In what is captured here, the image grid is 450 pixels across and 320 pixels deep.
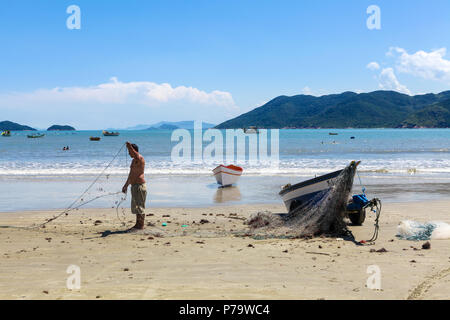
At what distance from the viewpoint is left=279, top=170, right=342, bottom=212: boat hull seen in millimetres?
10125

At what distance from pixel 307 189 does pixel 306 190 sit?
5 centimetres

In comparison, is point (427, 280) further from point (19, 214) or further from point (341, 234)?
point (19, 214)

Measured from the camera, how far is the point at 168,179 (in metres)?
23.0

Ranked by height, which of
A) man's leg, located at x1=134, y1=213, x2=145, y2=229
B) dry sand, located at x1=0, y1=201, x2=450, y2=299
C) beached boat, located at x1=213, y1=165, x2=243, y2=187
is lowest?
dry sand, located at x1=0, y1=201, x2=450, y2=299

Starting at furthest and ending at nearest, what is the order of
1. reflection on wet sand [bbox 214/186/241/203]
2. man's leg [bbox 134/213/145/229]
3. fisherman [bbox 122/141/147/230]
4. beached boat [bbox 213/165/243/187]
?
beached boat [bbox 213/165/243/187] < reflection on wet sand [bbox 214/186/241/203] < man's leg [bbox 134/213/145/229] < fisherman [bbox 122/141/147/230]

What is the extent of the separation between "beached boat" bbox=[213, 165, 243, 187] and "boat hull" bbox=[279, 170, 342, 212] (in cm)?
824

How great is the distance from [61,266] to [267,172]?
2068cm

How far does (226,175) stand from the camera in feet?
66.1

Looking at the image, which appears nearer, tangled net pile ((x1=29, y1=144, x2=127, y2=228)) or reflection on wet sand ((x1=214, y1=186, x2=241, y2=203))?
tangled net pile ((x1=29, y1=144, x2=127, y2=228))

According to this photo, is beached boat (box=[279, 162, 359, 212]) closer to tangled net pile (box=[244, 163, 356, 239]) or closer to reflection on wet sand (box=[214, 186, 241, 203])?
tangled net pile (box=[244, 163, 356, 239])

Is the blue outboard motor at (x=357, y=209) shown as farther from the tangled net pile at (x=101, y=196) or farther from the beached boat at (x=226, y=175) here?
the beached boat at (x=226, y=175)

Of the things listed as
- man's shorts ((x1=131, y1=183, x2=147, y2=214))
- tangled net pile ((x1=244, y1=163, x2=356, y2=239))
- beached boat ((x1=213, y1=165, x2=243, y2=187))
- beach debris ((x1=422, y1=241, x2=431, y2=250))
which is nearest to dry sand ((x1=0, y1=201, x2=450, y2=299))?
beach debris ((x1=422, y1=241, x2=431, y2=250))
